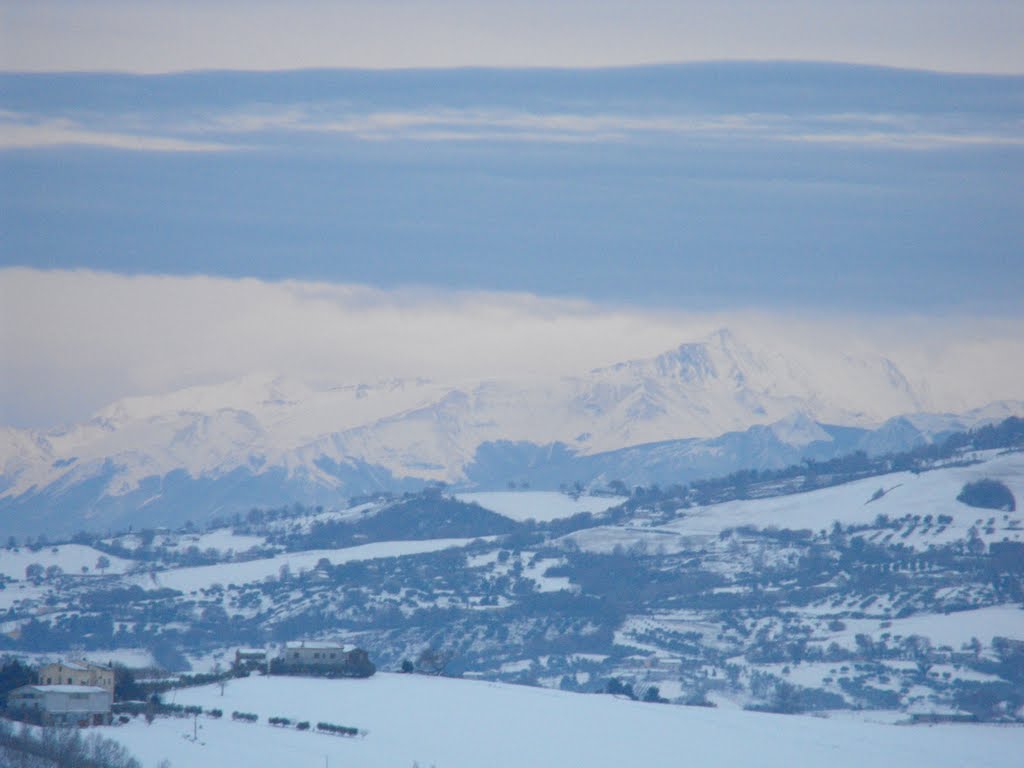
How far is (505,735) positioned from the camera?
154m

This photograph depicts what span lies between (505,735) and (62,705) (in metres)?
27.6

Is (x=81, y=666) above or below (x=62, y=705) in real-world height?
above

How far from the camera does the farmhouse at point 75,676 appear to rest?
153625 mm

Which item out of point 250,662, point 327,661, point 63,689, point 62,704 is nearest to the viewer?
point 62,704

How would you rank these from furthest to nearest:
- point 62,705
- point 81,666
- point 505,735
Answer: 1. point 81,666
2. point 505,735
3. point 62,705

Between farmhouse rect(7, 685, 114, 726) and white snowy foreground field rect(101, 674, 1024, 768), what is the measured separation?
88.6 inches

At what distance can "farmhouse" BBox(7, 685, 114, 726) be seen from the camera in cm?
13962

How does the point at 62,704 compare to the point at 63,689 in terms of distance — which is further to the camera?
the point at 63,689

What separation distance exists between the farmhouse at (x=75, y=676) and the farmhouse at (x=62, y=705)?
7390 millimetres

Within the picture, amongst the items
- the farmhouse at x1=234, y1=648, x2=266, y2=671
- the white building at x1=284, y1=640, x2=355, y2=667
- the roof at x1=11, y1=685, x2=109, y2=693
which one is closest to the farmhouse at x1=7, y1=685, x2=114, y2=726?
the roof at x1=11, y1=685, x2=109, y2=693

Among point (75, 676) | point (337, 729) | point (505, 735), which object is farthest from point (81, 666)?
point (505, 735)

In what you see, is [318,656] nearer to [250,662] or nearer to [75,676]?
[250,662]

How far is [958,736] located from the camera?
566 ft

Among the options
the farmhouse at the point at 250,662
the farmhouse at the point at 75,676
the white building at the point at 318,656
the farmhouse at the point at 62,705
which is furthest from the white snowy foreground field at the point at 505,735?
the farmhouse at the point at 250,662
